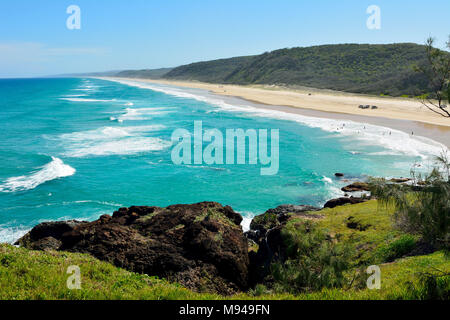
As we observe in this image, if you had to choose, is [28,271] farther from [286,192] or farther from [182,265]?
[286,192]

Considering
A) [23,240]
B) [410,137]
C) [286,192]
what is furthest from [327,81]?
[23,240]

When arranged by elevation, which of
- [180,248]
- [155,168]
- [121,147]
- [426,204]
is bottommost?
[155,168]

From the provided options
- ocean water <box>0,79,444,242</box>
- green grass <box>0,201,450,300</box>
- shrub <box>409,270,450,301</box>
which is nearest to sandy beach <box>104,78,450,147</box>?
ocean water <box>0,79,444,242</box>

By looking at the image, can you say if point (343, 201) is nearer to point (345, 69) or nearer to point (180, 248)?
point (180, 248)

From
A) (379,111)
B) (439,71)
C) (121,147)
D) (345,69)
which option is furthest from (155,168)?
(345,69)

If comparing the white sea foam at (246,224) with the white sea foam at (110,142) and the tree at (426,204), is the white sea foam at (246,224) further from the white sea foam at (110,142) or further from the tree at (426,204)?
the white sea foam at (110,142)

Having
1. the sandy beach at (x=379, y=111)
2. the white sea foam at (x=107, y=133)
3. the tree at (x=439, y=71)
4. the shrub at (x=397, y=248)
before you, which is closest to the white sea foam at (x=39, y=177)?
the white sea foam at (x=107, y=133)
